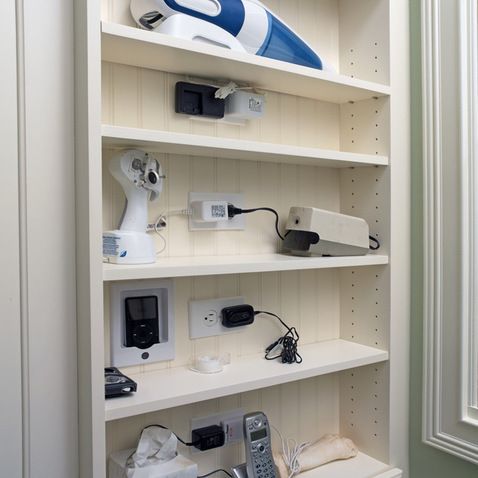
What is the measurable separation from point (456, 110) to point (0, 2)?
1026mm

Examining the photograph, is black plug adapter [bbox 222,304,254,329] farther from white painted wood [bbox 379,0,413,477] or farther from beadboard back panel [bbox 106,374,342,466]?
white painted wood [bbox 379,0,413,477]

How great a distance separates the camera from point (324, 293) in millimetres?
1427

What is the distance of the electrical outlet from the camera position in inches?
47.4

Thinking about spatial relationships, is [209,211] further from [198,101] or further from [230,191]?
[198,101]

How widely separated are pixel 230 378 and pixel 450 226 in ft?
2.17

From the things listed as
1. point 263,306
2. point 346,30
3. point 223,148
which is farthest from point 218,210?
point 346,30

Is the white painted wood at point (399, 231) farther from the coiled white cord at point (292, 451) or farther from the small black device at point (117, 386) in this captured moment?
the small black device at point (117, 386)

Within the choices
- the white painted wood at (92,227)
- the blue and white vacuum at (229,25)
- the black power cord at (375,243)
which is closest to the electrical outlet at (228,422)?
the white painted wood at (92,227)

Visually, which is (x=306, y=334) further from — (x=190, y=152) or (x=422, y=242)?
(x=190, y=152)

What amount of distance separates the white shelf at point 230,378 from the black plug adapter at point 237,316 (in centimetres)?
9

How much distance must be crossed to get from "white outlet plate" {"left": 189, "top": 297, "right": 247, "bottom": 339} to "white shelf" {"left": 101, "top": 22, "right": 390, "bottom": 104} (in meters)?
0.53

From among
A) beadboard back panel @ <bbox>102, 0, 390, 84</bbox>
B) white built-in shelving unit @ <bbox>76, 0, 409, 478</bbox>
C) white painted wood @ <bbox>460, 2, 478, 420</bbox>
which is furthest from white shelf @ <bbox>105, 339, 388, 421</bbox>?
beadboard back panel @ <bbox>102, 0, 390, 84</bbox>

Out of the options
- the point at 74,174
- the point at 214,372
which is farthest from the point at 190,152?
the point at 214,372

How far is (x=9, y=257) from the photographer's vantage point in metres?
0.95
